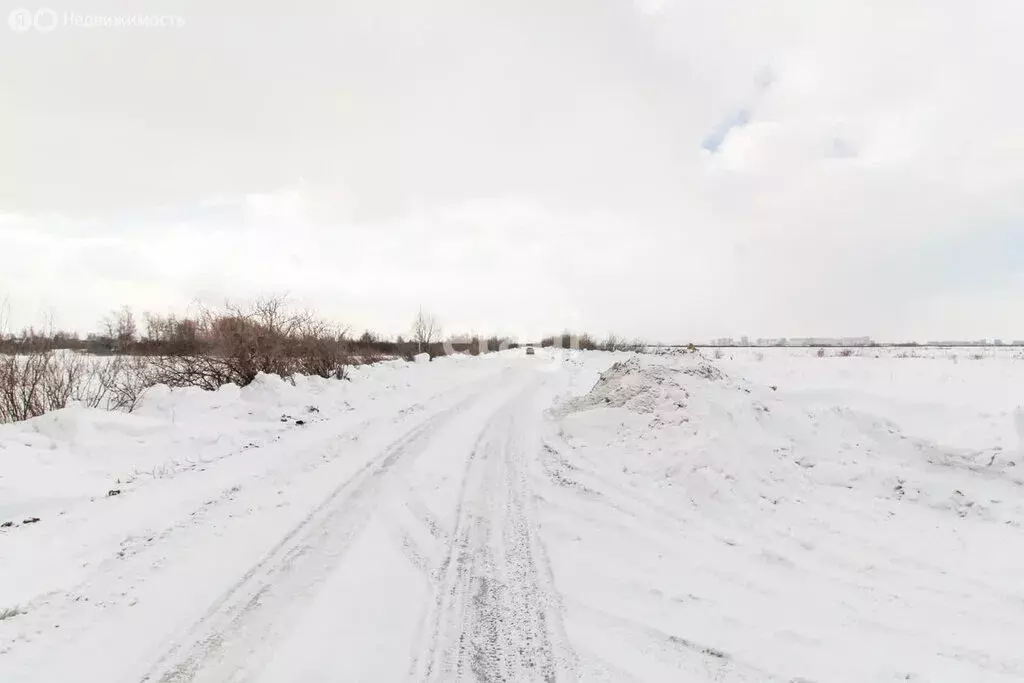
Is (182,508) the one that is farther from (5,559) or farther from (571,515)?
(571,515)

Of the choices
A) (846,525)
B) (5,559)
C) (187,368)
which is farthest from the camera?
(187,368)

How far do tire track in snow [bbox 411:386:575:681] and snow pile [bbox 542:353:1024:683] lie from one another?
225 millimetres

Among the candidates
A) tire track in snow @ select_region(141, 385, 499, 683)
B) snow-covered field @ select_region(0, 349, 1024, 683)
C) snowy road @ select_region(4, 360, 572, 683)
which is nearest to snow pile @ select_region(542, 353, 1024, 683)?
snow-covered field @ select_region(0, 349, 1024, 683)

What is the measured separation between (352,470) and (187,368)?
12.7 m

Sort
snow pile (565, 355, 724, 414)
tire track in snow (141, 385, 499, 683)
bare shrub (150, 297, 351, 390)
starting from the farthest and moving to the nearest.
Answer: bare shrub (150, 297, 351, 390) < snow pile (565, 355, 724, 414) < tire track in snow (141, 385, 499, 683)

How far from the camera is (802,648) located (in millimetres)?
3537

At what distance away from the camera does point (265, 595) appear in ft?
13.0

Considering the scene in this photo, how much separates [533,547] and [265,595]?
2431 millimetres

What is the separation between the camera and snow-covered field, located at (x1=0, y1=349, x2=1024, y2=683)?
336cm

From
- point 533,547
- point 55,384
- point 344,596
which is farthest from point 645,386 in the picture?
point 55,384

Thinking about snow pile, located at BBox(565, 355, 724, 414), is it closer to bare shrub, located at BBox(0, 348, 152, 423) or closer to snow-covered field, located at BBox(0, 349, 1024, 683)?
snow-covered field, located at BBox(0, 349, 1024, 683)

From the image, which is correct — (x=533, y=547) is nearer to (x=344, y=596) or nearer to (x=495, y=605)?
(x=495, y=605)

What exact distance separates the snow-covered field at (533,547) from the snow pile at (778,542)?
0.03m

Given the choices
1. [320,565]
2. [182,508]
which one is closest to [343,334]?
[182,508]
